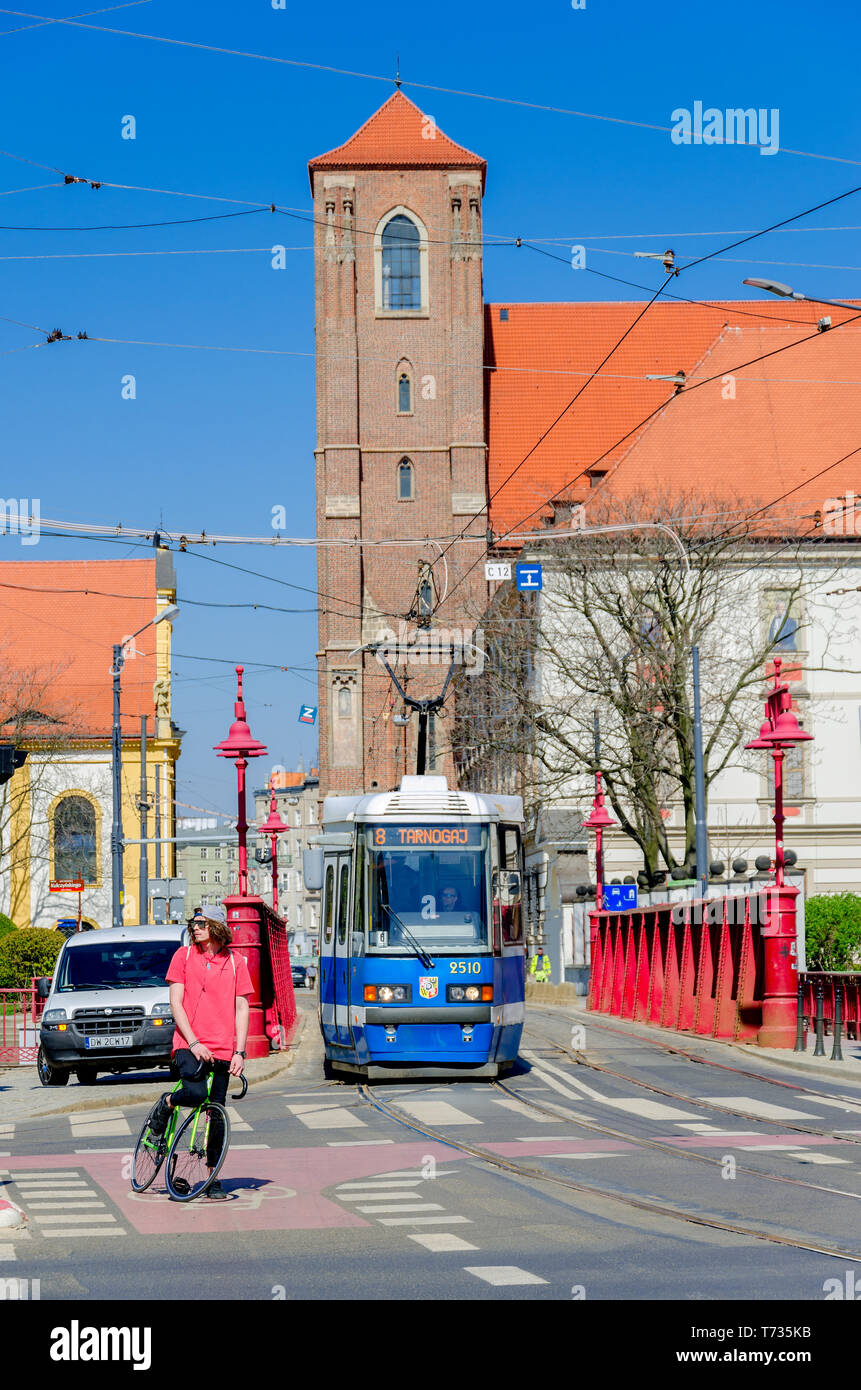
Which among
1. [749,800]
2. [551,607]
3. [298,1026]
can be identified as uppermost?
[551,607]

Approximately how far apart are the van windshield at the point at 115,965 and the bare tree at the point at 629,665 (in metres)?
22.4

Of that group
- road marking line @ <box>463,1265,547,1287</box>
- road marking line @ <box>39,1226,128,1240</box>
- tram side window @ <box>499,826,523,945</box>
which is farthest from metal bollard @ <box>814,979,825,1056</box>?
road marking line @ <box>463,1265,547,1287</box>

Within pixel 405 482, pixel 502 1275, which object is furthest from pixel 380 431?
pixel 502 1275

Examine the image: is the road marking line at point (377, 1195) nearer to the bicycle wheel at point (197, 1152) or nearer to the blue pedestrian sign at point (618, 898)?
the bicycle wheel at point (197, 1152)

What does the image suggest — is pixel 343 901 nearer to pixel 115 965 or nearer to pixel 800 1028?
pixel 115 965

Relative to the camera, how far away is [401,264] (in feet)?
230

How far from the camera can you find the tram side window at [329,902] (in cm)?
2119

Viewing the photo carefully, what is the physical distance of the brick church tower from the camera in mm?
68312

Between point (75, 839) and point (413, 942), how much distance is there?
57.7 meters

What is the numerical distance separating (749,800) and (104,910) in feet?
91.8

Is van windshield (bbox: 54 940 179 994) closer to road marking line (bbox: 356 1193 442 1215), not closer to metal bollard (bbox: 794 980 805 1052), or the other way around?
metal bollard (bbox: 794 980 805 1052)

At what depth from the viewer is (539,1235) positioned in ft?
31.4
